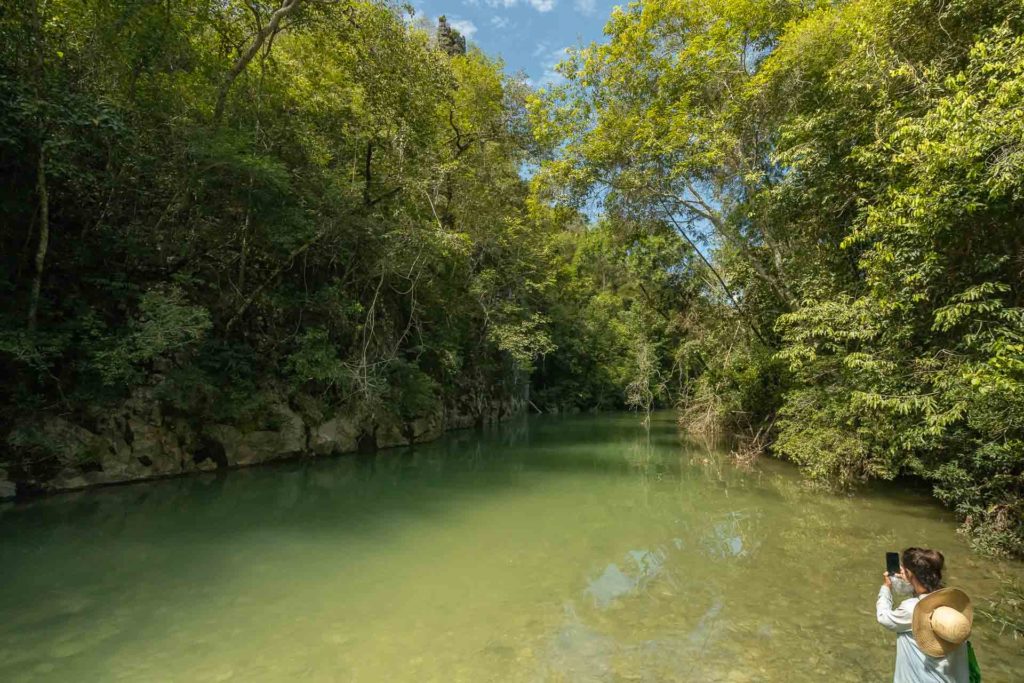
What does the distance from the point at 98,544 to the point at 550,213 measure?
1123cm

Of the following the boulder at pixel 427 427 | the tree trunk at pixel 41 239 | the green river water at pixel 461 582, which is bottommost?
the green river water at pixel 461 582

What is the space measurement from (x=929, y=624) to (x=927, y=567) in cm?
24

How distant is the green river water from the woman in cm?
154

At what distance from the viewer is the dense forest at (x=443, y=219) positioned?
615 cm

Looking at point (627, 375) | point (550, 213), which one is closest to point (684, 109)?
point (550, 213)

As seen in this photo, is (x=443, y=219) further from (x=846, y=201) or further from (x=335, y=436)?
(x=846, y=201)

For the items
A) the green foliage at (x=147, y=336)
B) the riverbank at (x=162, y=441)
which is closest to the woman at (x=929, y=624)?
the green foliage at (x=147, y=336)

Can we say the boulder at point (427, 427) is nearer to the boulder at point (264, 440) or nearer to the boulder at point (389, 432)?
the boulder at point (389, 432)

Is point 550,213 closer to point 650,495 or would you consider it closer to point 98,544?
point 650,495

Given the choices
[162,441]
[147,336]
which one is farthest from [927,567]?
[162,441]

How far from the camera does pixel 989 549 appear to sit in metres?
6.03

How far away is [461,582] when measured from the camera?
544 centimetres

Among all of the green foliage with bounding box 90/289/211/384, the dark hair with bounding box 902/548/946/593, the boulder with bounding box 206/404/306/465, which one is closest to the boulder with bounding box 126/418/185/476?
Result: the boulder with bounding box 206/404/306/465

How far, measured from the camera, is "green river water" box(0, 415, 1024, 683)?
3842 millimetres
